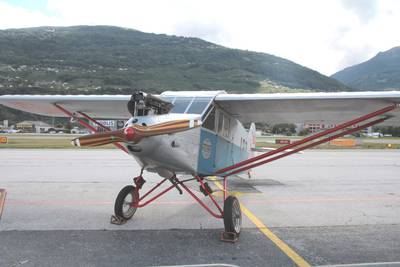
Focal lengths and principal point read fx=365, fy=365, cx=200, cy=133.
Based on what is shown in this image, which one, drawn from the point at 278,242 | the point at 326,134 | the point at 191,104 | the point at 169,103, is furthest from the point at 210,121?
the point at 278,242

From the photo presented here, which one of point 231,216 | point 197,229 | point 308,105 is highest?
point 308,105

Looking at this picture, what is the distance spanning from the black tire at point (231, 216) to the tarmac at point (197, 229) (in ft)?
0.77

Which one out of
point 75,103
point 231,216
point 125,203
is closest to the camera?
point 231,216

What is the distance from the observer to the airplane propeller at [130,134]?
4457mm

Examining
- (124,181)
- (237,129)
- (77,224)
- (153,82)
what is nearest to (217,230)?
(77,224)

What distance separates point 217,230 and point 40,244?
2604mm

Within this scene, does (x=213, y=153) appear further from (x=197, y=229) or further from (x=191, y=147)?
(x=197, y=229)

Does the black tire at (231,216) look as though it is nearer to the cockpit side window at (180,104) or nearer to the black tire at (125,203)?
the cockpit side window at (180,104)

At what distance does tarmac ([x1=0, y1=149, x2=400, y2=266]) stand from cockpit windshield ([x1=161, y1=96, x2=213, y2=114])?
190cm

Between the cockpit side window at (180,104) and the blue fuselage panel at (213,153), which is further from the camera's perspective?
the blue fuselage panel at (213,153)

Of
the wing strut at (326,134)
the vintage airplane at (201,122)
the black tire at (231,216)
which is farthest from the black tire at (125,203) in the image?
the black tire at (231,216)

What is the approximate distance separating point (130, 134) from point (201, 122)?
1.44 meters

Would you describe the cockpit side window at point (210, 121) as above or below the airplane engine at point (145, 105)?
below

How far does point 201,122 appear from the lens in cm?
557
